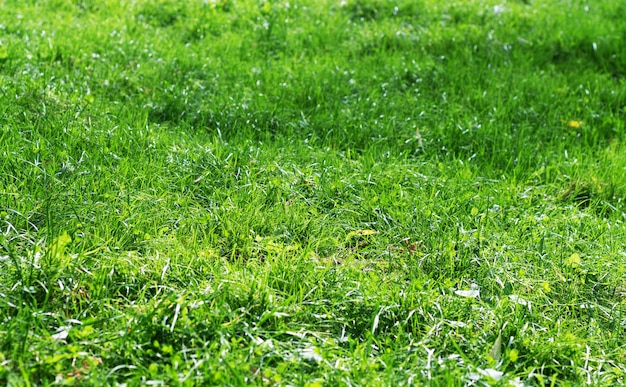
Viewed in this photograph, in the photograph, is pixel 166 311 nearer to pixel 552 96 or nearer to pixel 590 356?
pixel 590 356

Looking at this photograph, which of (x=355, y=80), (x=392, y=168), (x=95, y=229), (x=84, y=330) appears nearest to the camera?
(x=84, y=330)

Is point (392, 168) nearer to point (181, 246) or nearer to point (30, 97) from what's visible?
point (181, 246)

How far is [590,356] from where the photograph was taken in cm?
263

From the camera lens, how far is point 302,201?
353 cm

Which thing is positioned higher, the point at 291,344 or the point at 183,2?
the point at 183,2

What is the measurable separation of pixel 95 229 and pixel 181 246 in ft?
1.25

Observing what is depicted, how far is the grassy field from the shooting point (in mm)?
2449

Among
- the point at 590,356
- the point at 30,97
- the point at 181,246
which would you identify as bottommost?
the point at 590,356

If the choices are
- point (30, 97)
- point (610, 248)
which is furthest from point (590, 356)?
point (30, 97)

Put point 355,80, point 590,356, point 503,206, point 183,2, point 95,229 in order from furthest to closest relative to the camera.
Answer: point 183,2
point 355,80
point 503,206
point 95,229
point 590,356

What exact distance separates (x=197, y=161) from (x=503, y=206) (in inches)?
68.0

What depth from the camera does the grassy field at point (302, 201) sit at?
8.04 feet

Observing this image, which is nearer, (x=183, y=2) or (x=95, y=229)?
(x=95, y=229)

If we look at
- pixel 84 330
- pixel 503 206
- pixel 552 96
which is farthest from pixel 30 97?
pixel 552 96
